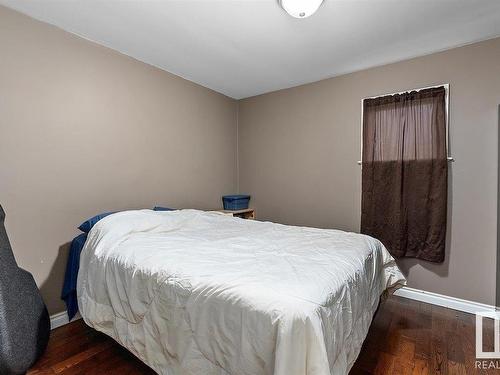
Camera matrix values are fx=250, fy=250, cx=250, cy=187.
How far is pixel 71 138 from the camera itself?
2100 millimetres

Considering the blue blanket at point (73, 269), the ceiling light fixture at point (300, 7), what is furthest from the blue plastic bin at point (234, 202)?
the ceiling light fixture at point (300, 7)

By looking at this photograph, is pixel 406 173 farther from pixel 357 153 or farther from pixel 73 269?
pixel 73 269

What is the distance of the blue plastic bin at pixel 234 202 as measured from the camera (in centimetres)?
348

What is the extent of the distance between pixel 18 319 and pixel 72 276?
0.52 meters

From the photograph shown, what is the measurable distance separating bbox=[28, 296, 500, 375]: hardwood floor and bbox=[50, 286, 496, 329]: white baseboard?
82mm

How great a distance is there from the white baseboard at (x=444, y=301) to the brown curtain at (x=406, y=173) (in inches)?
14.6

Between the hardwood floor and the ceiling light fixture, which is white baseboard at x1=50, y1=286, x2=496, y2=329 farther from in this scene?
the ceiling light fixture

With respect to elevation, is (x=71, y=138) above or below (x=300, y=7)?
below

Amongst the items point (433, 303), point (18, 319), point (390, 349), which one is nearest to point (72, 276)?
point (18, 319)

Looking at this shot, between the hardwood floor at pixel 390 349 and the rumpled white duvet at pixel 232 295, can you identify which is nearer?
the rumpled white duvet at pixel 232 295

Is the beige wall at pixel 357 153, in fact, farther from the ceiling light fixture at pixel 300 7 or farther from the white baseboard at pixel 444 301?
the ceiling light fixture at pixel 300 7

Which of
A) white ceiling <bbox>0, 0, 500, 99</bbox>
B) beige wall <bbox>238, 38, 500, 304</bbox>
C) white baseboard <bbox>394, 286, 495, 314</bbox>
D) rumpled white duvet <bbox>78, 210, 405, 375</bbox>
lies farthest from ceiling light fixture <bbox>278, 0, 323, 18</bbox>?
white baseboard <bbox>394, 286, 495, 314</bbox>

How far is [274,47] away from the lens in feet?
7.61

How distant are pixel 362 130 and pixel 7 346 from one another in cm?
330
